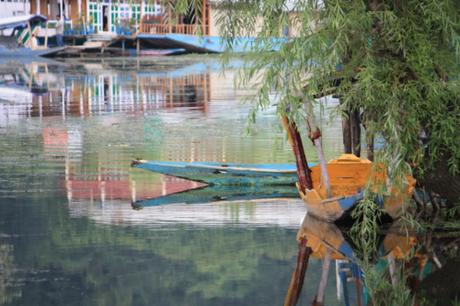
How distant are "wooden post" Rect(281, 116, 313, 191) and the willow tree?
1.34 meters

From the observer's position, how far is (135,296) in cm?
1034

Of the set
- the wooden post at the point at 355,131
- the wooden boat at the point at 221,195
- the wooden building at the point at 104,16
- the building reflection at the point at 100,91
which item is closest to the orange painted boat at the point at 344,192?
the wooden post at the point at 355,131

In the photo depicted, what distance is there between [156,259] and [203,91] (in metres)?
25.9

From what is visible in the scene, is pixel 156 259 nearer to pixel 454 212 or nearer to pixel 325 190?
pixel 325 190

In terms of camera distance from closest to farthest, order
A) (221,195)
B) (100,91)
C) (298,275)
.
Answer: (298,275), (221,195), (100,91)

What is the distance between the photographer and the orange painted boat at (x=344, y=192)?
12938 mm

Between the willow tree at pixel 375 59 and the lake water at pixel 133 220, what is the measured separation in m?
1.54

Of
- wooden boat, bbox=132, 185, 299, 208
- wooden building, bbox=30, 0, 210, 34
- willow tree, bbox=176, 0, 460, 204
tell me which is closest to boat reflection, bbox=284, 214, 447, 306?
willow tree, bbox=176, 0, 460, 204

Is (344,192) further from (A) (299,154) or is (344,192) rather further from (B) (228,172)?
(B) (228,172)

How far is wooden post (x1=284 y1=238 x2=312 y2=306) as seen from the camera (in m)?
10.3

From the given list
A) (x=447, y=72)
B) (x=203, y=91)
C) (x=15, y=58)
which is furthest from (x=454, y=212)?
(x=15, y=58)

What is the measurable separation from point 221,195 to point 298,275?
4.41 m

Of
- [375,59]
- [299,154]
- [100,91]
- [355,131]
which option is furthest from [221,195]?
[100,91]

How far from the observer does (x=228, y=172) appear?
16250mm
